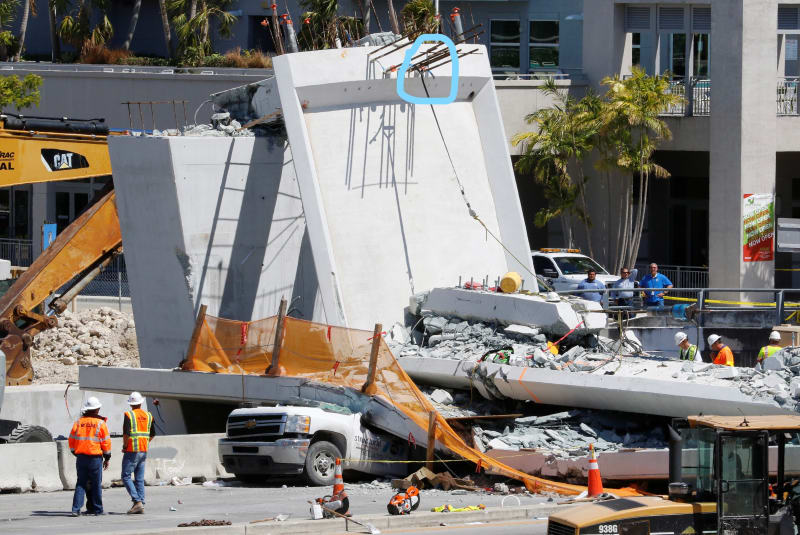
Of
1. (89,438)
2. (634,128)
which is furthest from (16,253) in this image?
Answer: (89,438)

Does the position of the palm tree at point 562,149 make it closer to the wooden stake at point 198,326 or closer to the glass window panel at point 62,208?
the glass window panel at point 62,208

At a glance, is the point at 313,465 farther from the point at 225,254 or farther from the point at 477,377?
the point at 225,254

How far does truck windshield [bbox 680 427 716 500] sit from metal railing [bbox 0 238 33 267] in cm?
3641

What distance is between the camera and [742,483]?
1130 centimetres

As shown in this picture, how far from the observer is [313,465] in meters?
18.3

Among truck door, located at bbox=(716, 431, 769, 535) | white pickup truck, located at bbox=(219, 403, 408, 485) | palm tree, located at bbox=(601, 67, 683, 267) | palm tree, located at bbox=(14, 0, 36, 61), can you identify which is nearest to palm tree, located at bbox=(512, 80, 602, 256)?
palm tree, located at bbox=(601, 67, 683, 267)

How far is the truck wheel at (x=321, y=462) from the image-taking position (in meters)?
18.2

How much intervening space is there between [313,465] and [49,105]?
102ft

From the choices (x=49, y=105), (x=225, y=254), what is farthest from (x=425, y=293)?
(x=49, y=105)

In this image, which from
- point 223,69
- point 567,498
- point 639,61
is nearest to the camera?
point 567,498

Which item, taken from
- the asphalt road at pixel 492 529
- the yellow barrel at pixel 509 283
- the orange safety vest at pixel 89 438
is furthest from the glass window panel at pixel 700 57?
the orange safety vest at pixel 89 438

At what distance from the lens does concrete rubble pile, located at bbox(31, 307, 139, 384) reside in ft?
121

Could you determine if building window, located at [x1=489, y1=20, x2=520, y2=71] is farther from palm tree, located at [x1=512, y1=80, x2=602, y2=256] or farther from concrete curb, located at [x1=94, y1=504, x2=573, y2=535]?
concrete curb, located at [x1=94, y1=504, x2=573, y2=535]

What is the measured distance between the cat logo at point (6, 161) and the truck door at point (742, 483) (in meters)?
19.0
